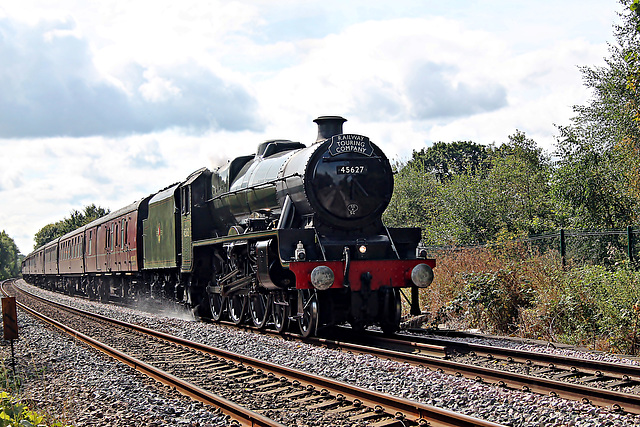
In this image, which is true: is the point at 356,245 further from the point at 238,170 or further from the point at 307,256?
the point at 238,170

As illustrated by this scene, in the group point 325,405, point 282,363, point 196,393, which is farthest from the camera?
point 282,363

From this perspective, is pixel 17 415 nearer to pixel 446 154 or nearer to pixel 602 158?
pixel 602 158

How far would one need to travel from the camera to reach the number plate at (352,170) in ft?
33.6

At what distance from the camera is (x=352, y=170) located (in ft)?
33.9

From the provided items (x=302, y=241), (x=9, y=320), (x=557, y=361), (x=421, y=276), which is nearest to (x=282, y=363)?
(x=302, y=241)

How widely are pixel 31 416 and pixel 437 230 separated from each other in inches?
802

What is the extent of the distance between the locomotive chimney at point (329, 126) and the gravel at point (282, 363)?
3753 millimetres

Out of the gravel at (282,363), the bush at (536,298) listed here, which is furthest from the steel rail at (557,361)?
the bush at (536,298)

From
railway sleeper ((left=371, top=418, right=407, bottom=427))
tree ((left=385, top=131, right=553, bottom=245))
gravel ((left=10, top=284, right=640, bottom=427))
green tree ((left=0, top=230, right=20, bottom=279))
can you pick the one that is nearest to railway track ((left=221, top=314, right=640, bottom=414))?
gravel ((left=10, top=284, right=640, bottom=427))

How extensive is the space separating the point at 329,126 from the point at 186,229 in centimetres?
507

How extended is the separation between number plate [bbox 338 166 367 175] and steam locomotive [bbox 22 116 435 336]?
0.02m

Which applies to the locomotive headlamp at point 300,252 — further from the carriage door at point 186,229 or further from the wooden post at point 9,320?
the carriage door at point 186,229

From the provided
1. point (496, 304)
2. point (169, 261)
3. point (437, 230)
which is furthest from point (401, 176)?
point (496, 304)

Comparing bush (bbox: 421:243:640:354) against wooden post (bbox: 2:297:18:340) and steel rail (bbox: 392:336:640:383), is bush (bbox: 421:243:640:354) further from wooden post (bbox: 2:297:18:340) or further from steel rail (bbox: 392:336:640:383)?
wooden post (bbox: 2:297:18:340)
